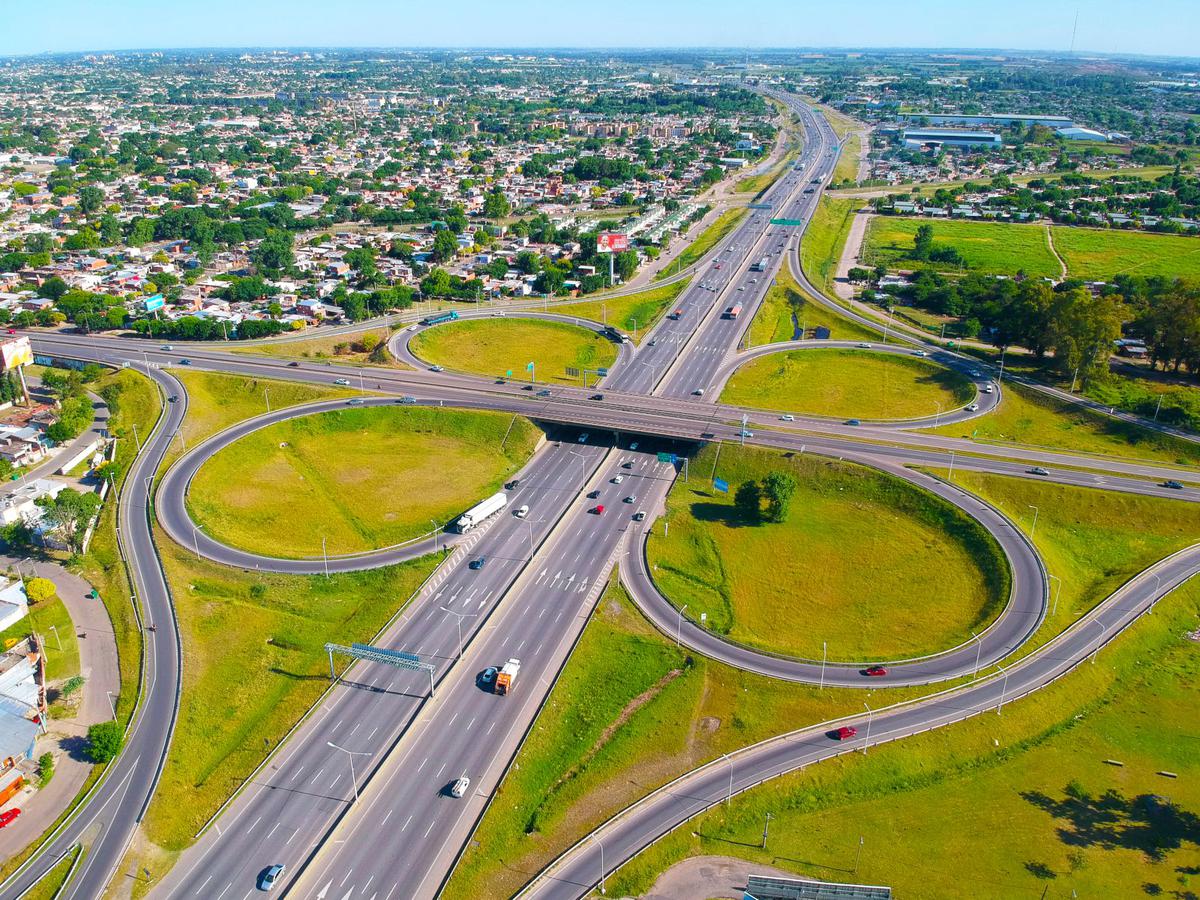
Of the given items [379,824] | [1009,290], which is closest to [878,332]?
[1009,290]

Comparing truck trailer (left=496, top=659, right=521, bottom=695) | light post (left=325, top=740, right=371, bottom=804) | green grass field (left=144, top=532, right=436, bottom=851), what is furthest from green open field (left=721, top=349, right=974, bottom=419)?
light post (left=325, top=740, right=371, bottom=804)

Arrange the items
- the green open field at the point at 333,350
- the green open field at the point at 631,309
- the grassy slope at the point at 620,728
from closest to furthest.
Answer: the grassy slope at the point at 620,728, the green open field at the point at 333,350, the green open field at the point at 631,309

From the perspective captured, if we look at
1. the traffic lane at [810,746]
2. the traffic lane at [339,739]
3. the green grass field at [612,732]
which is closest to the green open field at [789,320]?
the traffic lane at [810,746]

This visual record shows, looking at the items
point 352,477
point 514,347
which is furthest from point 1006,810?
point 514,347

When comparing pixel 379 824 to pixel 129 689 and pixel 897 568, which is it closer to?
pixel 129 689

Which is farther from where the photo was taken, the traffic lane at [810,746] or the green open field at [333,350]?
the green open field at [333,350]

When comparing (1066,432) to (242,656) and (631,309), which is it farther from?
(242,656)

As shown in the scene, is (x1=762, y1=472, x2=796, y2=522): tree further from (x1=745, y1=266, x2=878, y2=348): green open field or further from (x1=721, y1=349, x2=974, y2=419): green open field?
(x1=745, y1=266, x2=878, y2=348): green open field

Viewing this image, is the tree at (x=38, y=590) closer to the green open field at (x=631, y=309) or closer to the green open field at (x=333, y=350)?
the green open field at (x=333, y=350)
